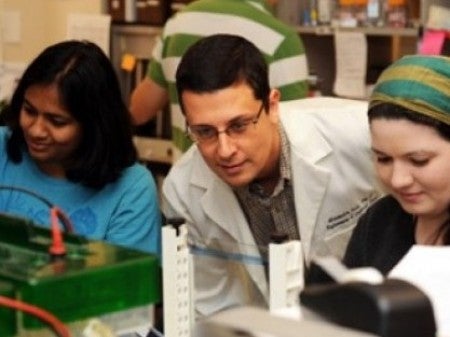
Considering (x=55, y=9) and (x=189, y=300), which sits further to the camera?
(x=55, y=9)

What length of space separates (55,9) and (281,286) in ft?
10.3

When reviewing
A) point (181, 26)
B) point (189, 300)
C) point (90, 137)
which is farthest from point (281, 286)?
point (181, 26)

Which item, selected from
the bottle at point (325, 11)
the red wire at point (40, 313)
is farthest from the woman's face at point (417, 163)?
the bottle at point (325, 11)

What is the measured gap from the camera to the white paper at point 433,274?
783 mm

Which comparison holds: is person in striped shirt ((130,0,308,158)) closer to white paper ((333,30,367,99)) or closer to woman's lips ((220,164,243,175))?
white paper ((333,30,367,99))

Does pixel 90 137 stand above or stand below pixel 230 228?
above

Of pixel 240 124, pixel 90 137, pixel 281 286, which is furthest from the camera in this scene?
pixel 90 137

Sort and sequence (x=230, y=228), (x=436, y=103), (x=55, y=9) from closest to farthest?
(x=436, y=103) < (x=230, y=228) < (x=55, y=9)

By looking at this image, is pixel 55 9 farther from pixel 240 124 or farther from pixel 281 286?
pixel 281 286

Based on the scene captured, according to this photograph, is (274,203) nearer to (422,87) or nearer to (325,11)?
(422,87)

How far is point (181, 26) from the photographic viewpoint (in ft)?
9.08

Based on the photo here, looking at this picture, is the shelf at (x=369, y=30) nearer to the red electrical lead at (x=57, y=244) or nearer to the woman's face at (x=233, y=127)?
the woman's face at (x=233, y=127)

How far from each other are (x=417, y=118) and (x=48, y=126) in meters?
0.87

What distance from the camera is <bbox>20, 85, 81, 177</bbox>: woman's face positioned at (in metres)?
1.98
